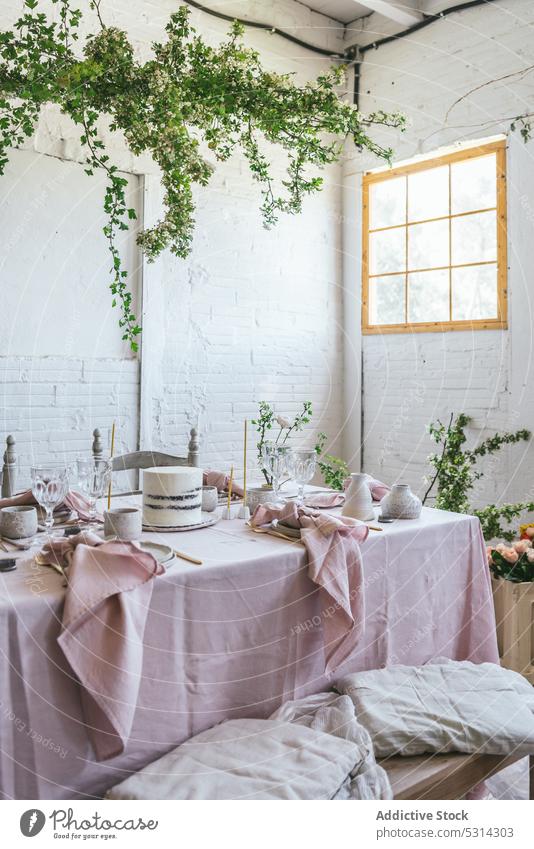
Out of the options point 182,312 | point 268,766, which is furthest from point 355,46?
point 268,766

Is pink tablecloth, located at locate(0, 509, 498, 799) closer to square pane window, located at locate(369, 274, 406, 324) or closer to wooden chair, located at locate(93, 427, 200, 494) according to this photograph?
wooden chair, located at locate(93, 427, 200, 494)

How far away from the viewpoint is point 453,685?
154cm

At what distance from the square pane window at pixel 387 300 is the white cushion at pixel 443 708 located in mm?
2769

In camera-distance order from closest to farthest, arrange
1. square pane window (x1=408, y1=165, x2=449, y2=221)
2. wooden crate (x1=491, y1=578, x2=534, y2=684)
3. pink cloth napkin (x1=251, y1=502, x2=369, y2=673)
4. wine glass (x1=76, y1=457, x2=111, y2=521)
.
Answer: pink cloth napkin (x1=251, y1=502, x2=369, y2=673), wine glass (x1=76, y1=457, x2=111, y2=521), wooden crate (x1=491, y1=578, x2=534, y2=684), square pane window (x1=408, y1=165, x2=449, y2=221)

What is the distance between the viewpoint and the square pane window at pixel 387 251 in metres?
4.05

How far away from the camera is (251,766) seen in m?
1.21

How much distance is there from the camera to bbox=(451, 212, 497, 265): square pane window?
3590 millimetres

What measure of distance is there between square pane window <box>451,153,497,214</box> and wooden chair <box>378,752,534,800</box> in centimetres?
292

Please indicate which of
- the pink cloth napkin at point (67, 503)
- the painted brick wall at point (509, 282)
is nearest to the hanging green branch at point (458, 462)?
the painted brick wall at point (509, 282)

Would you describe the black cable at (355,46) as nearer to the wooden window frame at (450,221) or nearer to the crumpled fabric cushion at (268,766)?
the wooden window frame at (450,221)

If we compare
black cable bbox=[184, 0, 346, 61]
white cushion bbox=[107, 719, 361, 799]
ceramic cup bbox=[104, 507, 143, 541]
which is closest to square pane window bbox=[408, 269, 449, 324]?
black cable bbox=[184, 0, 346, 61]

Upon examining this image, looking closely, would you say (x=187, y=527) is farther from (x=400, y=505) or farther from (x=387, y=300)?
(x=387, y=300)
